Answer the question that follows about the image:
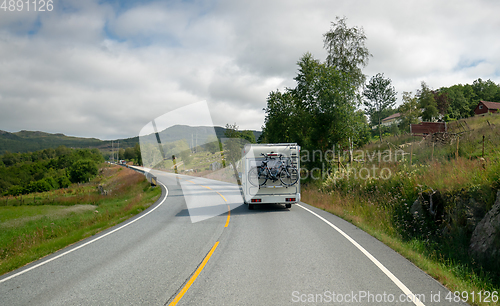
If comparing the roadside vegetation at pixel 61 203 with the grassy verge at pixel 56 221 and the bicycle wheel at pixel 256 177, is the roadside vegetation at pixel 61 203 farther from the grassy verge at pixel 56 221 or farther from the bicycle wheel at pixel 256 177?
the bicycle wheel at pixel 256 177

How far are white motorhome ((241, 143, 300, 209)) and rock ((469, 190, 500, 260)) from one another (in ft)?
25.1

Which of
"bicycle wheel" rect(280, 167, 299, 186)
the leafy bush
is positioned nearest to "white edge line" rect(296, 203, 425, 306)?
"bicycle wheel" rect(280, 167, 299, 186)

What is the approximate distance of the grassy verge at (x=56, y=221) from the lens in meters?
9.59

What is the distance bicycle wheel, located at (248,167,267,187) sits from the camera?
44.1 feet

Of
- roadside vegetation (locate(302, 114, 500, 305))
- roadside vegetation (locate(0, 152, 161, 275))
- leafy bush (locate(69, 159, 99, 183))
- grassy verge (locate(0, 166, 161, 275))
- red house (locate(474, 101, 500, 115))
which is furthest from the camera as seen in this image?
leafy bush (locate(69, 159, 99, 183))

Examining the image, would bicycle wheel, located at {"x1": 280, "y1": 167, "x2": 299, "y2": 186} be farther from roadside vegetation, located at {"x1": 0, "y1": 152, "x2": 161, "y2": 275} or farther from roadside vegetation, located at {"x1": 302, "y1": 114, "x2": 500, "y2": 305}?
roadside vegetation, located at {"x1": 0, "y1": 152, "x2": 161, "y2": 275}

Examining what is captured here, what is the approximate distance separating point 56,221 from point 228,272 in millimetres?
25001

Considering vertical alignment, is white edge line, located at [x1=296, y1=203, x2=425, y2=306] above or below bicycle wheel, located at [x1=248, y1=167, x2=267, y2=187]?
below

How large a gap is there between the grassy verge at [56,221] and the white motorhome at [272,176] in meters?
6.75

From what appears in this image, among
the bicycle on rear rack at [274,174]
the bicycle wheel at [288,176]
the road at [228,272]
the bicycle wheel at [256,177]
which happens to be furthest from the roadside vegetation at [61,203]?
the bicycle wheel at [288,176]

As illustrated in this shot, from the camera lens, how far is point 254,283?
5012mm

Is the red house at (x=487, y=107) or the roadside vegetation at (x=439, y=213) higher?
the red house at (x=487, y=107)

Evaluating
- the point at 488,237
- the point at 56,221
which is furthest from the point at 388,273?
the point at 56,221

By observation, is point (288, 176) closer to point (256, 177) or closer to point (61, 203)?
point (256, 177)
